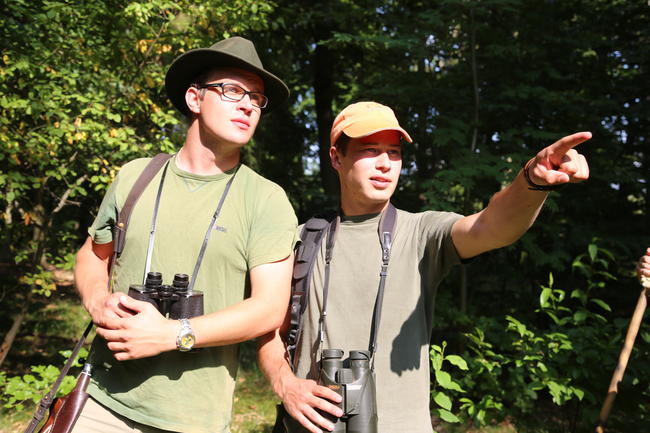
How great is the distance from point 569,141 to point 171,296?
153cm

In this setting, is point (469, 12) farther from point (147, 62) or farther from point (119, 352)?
point (119, 352)

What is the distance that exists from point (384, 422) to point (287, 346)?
23.1 inches

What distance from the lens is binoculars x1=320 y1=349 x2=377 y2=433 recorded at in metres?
2.00

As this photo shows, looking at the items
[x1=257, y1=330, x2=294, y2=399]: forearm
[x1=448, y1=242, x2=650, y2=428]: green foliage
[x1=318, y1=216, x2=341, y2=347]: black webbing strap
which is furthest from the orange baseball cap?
[x1=448, y1=242, x2=650, y2=428]: green foliage

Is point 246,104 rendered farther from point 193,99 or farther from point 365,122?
point 365,122

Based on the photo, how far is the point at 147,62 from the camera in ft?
20.4

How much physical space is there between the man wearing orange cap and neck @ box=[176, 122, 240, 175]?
22.9 inches

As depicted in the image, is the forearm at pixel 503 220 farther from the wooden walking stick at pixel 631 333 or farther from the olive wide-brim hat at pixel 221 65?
the wooden walking stick at pixel 631 333

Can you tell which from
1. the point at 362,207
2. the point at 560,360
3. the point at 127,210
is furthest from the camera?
the point at 560,360

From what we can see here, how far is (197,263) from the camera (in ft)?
7.34

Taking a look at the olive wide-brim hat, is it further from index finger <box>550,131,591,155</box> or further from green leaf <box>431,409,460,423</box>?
green leaf <box>431,409,460,423</box>

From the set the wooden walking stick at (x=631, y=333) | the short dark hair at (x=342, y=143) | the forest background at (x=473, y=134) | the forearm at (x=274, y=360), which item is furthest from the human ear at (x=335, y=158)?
the forest background at (x=473, y=134)

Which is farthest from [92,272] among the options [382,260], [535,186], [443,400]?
[443,400]

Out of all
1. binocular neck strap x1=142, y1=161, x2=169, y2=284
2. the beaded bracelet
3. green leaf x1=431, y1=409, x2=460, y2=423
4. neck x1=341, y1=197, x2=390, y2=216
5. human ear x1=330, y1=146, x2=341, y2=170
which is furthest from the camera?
green leaf x1=431, y1=409, x2=460, y2=423
